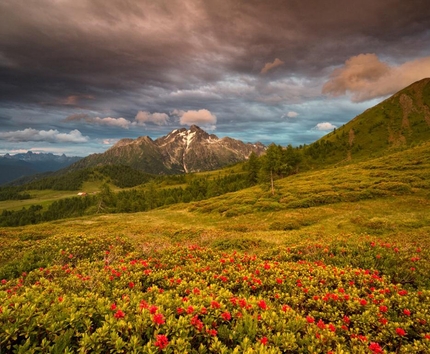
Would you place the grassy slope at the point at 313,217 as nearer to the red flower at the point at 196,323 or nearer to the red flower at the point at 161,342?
the red flower at the point at 196,323

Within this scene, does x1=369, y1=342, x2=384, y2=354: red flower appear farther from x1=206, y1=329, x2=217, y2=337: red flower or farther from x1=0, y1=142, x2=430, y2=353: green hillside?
x1=206, y1=329, x2=217, y2=337: red flower

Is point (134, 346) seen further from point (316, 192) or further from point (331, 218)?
point (316, 192)

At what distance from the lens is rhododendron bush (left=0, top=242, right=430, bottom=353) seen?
4.85 metres

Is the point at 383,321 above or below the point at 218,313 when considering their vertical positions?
below

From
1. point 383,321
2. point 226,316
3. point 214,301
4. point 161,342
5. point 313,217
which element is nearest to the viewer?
point 161,342

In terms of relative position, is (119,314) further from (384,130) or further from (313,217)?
(384,130)

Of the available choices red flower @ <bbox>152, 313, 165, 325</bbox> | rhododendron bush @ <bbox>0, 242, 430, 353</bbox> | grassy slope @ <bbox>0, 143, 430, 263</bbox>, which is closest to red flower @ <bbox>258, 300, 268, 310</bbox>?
rhododendron bush @ <bbox>0, 242, 430, 353</bbox>

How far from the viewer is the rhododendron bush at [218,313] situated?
15.9 ft

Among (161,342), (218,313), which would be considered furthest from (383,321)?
(161,342)

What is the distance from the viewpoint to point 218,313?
5.96m

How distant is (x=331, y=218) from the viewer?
32625 millimetres

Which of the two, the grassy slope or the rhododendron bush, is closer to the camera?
the rhododendron bush

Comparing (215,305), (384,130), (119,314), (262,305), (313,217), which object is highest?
(384,130)

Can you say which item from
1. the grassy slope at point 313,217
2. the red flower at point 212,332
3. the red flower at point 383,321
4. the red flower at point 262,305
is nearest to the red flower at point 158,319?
the red flower at point 212,332
